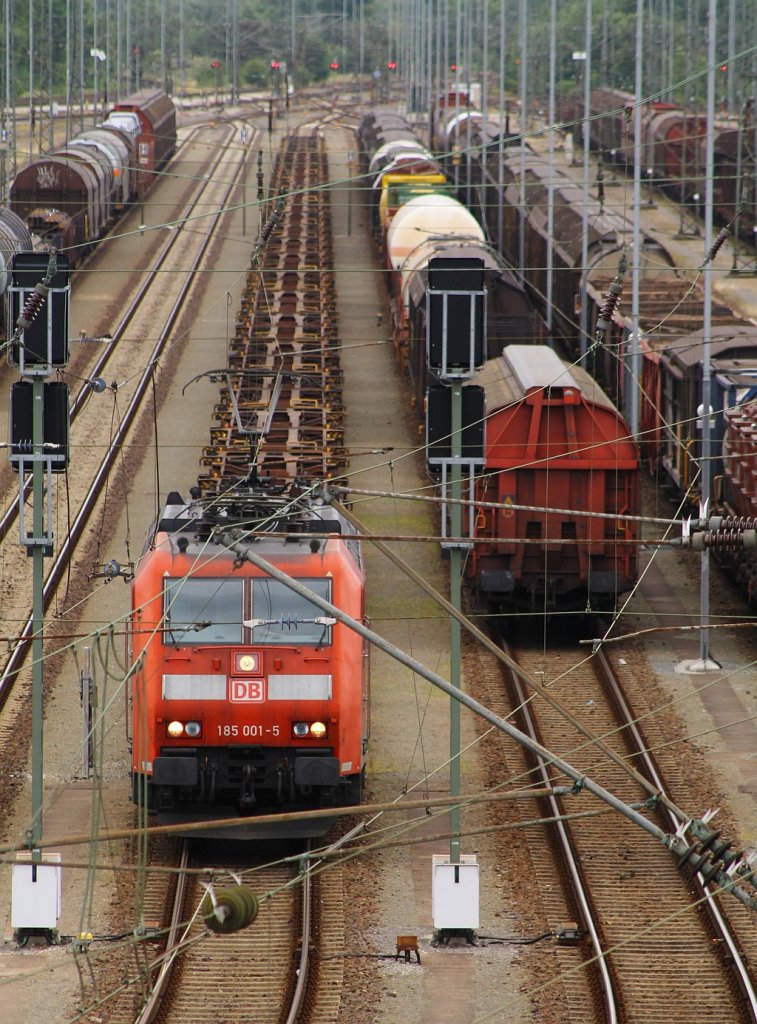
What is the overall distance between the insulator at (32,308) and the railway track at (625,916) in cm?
564

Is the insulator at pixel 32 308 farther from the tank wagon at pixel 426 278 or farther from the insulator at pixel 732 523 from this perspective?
the tank wagon at pixel 426 278

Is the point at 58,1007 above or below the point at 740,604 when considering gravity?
below

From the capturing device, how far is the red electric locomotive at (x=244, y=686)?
51.7ft

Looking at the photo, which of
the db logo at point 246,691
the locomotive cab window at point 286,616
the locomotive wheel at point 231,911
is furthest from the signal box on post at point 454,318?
the locomotive wheel at point 231,911

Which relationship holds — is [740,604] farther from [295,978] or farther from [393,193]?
[393,193]

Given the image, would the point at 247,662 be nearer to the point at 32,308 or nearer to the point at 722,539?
the point at 32,308

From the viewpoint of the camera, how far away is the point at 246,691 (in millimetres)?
15781

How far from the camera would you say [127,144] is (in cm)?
7119

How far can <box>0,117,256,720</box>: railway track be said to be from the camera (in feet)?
82.1

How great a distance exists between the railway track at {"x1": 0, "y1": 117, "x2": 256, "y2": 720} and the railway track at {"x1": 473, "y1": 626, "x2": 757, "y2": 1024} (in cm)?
531

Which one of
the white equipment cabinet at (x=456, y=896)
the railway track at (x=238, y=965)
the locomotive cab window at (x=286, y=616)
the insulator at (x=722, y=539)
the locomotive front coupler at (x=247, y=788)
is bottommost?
the railway track at (x=238, y=965)

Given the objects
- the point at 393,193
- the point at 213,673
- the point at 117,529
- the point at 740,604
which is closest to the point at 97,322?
the point at 393,193

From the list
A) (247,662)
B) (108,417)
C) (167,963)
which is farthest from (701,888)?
(108,417)

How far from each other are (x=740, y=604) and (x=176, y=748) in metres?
12.8
